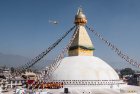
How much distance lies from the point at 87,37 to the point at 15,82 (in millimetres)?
36857

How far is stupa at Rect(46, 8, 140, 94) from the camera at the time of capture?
1336 inches

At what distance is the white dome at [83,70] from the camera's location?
35.3 m

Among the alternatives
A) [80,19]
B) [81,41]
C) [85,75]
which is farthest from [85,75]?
[80,19]

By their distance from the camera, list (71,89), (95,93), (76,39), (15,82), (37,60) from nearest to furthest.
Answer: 1. (95,93)
2. (71,89)
3. (37,60)
4. (76,39)
5. (15,82)

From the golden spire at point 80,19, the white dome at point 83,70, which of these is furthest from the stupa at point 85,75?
the golden spire at point 80,19

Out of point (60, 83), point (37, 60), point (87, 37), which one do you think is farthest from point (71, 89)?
point (87, 37)

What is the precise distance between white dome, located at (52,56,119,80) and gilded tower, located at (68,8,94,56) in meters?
1.50

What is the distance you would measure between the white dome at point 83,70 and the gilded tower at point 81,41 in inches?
58.9

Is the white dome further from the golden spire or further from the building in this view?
the golden spire

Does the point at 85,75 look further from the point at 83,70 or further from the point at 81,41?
the point at 81,41

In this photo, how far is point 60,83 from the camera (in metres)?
Result: 35.0

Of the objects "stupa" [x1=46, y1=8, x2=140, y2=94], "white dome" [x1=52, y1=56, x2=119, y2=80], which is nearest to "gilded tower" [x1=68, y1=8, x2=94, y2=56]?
"stupa" [x1=46, y1=8, x2=140, y2=94]

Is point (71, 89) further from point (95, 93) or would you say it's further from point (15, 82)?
point (15, 82)

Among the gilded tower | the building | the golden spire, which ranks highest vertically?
the golden spire
